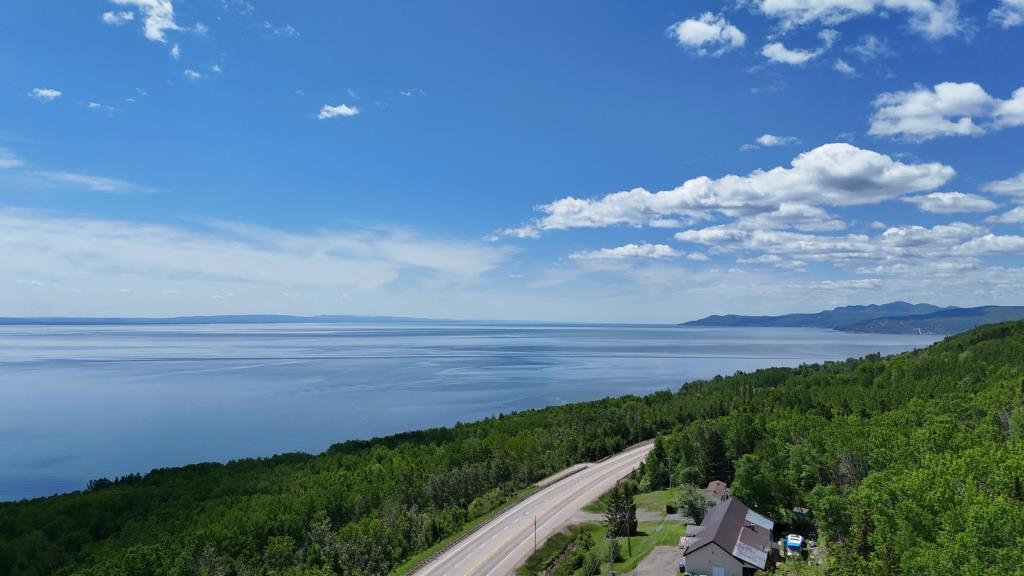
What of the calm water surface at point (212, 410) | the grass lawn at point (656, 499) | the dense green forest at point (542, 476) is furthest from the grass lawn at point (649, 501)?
the calm water surface at point (212, 410)

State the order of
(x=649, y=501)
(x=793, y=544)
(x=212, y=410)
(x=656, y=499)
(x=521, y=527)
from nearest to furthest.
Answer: (x=793, y=544) < (x=521, y=527) < (x=649, y=501) < (x=656, y=499) < (x=212, y=410)

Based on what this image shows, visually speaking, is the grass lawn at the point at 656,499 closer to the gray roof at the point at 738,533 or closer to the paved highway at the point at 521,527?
the paved highway at the point at 521,527

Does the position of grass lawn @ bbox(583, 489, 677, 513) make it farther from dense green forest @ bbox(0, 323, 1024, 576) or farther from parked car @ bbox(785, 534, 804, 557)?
parked car @ bbox(785, 534, 804, 557)

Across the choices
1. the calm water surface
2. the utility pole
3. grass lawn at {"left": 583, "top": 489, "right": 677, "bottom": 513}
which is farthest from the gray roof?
the calm water surface

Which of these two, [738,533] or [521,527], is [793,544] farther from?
[521,527]

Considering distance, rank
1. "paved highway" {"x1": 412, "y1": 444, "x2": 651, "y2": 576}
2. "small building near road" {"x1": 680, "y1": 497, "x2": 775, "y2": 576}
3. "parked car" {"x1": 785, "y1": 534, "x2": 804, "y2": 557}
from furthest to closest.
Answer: "paved highway" {"x1": 412, "y1": 444, "x2": 651, "y2": 576} → "parked car" {"x1": 785, "y1": 534, "x2": 804, "y2": 557} → "small building near road" {"x1": 680, "y1": 497, "x2": 775, "y2": 576}

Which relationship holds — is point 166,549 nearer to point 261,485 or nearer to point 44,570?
point 44,570

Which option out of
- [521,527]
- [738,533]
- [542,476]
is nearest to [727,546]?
[738,533]
